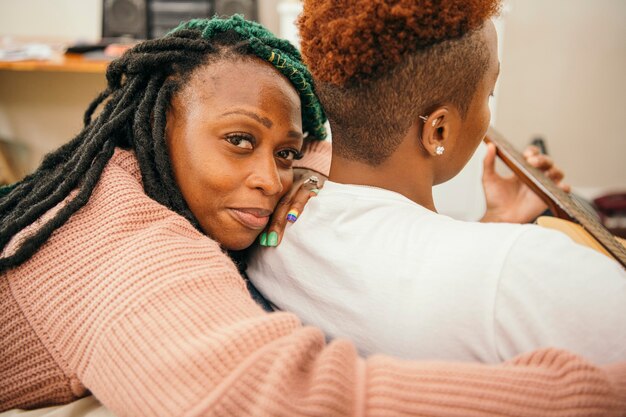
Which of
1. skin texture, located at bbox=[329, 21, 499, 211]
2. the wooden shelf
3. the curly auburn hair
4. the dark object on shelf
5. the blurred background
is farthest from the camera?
the blurred background

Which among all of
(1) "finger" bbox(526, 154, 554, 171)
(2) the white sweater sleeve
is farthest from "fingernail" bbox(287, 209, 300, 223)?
(1) "finger" bbox(526, 154, 554, 171)

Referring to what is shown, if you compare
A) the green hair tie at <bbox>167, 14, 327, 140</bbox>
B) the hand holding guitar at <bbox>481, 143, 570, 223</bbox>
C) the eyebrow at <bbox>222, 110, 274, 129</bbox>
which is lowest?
the hand holding guitar at <bbox>481, 143, 570, 223</bbox>

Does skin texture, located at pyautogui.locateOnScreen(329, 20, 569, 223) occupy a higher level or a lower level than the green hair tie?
lower

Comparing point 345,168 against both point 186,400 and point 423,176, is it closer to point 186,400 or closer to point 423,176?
point 423,176

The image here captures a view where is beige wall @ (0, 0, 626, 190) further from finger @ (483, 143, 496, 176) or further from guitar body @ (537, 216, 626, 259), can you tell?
guitar body @ (537, 216, 626, 259)

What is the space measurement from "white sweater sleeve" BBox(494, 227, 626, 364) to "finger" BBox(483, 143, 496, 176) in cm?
83

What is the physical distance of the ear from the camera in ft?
2.56

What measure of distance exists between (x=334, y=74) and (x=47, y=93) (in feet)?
9.23

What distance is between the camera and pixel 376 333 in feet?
2.24

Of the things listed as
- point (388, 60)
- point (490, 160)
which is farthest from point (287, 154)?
point (490, 160)

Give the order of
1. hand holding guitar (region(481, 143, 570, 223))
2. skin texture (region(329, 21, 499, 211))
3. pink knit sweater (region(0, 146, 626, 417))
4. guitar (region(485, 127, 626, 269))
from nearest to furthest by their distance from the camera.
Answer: pink knit sweater (region(0, 146, 626, 417)) → skin texture (region(329, 21, 499, 211)) → guitar (region(485, 127, 626, 269)) → hand holding guitar (region(481, 143, 570, 223))

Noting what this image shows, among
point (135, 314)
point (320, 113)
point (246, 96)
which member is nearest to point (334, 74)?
point (246, 96)

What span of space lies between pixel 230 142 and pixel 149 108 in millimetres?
162

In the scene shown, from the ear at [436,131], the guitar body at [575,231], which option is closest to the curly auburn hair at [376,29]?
the ear at [436,131]
